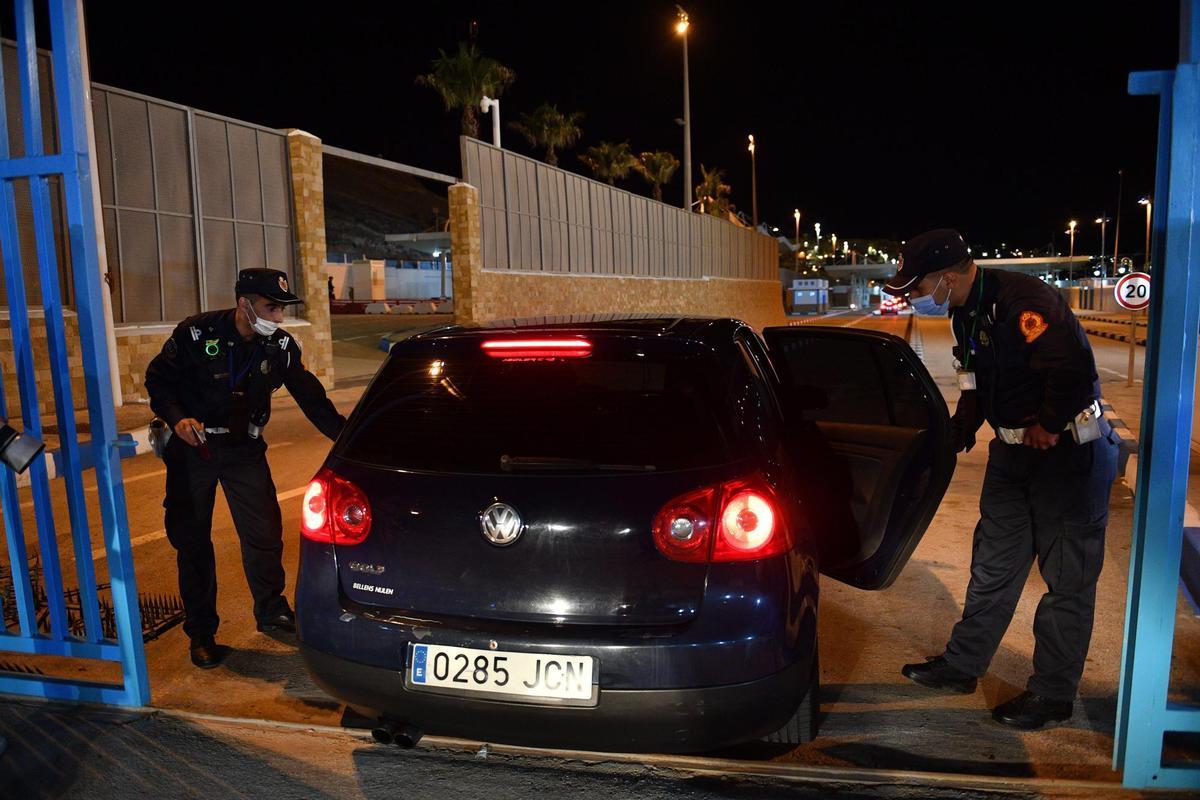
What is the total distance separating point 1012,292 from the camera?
341 cm

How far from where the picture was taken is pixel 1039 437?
3.28 m

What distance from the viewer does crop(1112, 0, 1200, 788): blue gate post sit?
8.83 ft

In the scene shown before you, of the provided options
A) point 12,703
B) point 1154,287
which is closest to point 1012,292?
point 1154,287

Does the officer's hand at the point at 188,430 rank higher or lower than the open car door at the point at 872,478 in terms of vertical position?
higher

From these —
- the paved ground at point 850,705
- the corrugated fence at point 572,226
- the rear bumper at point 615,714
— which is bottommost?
the paved ground at point 850,705

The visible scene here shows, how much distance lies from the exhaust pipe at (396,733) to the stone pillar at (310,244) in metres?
15.3

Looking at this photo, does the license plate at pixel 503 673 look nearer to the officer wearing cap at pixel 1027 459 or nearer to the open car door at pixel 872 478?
the open car door at pixel 872 478

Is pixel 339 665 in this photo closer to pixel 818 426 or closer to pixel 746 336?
pixel 746 336

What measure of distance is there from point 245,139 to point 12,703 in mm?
14785

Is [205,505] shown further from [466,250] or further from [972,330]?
[466,250]

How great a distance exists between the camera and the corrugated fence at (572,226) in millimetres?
24000

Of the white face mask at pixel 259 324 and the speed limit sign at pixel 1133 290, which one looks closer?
the white face mask at pixel 259 324

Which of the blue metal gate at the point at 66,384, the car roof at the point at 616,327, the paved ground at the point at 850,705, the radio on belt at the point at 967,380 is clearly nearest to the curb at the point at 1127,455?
the paved ground at the point at 850,705

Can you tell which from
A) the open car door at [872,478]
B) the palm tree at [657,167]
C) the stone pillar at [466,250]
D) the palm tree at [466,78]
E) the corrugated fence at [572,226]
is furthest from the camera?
the palm tree at [657,167]
